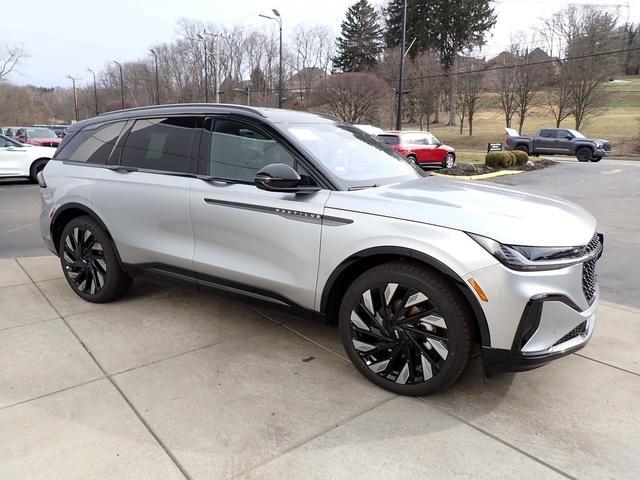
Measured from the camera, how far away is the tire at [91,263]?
417cm

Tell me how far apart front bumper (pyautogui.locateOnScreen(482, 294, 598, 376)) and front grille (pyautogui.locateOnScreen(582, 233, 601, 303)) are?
20cm

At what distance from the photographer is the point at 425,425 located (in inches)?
104

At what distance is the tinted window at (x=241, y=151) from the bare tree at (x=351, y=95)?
120 feet

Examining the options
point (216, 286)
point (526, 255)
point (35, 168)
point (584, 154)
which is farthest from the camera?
point (584, 154)

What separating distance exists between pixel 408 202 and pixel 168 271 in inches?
79.5

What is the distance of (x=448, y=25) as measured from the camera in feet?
200

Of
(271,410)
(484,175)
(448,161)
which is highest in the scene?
(448,161)

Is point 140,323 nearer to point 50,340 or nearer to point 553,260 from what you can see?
point 50,340

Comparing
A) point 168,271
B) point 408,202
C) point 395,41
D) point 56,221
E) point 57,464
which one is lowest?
point 57,464

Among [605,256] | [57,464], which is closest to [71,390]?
[57,464]

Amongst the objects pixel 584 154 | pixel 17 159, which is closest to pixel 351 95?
pixel 584 154

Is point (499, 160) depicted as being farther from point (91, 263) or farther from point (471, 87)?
point (471, 87)

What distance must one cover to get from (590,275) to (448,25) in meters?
65.3

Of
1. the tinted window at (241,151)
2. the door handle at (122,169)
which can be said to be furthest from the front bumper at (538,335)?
the door handle at (122,169)
